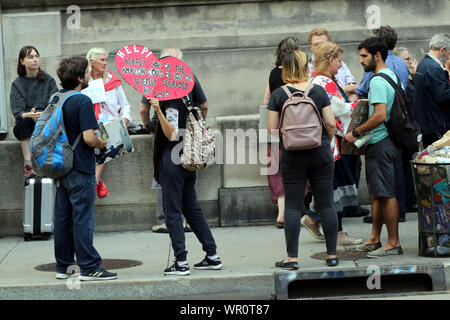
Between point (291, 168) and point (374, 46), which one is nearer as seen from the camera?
point (291, 168)

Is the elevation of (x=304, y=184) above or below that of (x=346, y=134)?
below

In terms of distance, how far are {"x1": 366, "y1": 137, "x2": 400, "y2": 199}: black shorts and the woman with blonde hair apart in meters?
0.63

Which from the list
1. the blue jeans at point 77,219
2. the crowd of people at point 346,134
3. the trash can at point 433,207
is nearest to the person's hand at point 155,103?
the blue jeans at point 77,219

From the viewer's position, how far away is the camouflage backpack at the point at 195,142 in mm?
7039

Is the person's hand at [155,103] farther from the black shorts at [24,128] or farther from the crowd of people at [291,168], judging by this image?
the black shorts at [24,128]

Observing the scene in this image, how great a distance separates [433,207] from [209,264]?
6.57 feet

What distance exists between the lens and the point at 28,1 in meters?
10.4

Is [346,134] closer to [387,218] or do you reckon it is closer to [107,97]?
[387,218]

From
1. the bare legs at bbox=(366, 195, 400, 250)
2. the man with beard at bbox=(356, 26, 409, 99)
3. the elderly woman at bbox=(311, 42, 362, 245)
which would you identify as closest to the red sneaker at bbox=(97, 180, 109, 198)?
the elderly woman at bbox=(311, 42, 362, 245)

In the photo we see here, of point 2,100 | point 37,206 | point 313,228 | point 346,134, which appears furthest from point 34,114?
point 346,134

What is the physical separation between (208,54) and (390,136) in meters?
3.40

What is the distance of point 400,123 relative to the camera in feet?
24.8

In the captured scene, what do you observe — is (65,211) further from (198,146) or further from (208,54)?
(208,54)
